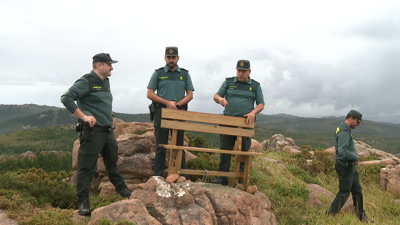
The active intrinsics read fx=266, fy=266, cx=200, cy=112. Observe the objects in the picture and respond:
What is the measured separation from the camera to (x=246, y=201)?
5.21 meters

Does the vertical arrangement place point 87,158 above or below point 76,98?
below

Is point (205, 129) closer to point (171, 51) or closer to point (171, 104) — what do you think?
point (171, 104)

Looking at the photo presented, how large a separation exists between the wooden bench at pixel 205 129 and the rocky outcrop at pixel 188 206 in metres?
0.57

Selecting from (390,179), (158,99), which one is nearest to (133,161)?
(158,99)

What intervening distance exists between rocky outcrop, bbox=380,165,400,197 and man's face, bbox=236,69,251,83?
328 inches

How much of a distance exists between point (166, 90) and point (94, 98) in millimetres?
1659

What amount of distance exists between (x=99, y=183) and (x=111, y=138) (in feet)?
9.64

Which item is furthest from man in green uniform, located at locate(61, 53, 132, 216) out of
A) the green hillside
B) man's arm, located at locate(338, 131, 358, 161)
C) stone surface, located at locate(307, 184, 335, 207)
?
the green hillside

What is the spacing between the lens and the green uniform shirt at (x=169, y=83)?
615cm

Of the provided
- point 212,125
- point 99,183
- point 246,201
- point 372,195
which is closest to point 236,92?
point 212,125

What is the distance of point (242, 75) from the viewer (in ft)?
20.6

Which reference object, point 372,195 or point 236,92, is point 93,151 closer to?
point 236,92

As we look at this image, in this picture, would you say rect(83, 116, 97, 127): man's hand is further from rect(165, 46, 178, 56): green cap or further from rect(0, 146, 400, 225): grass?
rect(165, 46, 178, 56): green cap

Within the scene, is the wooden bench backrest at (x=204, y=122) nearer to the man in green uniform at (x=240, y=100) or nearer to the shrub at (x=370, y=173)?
the man in green uniform at (x=240, y=100)
